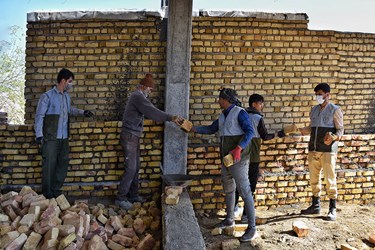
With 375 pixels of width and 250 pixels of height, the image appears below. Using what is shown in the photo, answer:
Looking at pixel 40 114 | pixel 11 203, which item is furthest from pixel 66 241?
pixel 40 114

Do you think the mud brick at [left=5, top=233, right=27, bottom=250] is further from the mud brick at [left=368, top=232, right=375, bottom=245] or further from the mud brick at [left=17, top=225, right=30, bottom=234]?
the mud brick at [left=368, top=232, right=375, bottom=245]

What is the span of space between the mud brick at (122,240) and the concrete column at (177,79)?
1.46 m

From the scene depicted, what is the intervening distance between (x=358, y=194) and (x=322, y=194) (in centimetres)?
68

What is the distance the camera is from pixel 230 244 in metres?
4.50

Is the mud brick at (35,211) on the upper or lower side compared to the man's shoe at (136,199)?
upper

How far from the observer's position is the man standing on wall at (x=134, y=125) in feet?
16.6

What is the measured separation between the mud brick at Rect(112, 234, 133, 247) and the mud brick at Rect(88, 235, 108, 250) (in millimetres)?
262

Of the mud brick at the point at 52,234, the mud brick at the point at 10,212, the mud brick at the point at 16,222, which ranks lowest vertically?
the mud brick at the point at 52,234

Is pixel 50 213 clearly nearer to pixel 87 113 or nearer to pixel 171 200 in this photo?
pixel 171 200

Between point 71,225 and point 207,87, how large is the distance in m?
2.79

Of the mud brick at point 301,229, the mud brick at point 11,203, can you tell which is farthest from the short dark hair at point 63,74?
the mud brick at point 301,229

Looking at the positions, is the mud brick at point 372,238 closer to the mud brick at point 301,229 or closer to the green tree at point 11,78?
the mud brick at point 301,229

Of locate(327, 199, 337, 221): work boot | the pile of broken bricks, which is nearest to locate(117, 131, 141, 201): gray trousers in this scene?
the pile of broken bricks

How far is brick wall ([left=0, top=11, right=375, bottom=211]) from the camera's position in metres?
5.35
